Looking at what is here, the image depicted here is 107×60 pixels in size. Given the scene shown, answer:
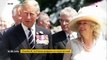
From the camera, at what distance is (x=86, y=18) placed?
11.6 feet

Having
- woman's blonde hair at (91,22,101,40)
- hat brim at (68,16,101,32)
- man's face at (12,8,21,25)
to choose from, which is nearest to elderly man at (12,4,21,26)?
man's face at (12,8,21,25)

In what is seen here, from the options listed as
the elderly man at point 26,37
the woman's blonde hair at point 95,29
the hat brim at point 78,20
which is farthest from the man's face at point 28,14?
the woman's blonde hair at point 95,29

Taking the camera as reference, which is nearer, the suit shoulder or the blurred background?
the blurred background

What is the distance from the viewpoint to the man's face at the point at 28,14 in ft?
11.5

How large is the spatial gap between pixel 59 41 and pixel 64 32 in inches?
4.5

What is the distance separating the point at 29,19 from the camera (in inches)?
138

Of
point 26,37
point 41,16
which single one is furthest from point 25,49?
point 41,16

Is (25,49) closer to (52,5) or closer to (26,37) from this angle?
(26,37)

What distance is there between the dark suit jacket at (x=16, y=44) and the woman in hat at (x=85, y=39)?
0.28m

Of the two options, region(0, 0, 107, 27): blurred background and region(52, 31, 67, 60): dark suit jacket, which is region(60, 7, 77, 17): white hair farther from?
region(52, 31, 67, 60): dark suit jacket

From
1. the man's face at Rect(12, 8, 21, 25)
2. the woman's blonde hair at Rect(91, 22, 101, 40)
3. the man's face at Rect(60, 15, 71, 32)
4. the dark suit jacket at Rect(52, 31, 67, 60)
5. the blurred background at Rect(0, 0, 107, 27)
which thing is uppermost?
the blurred background at Rect(0, 0, 107, 27)

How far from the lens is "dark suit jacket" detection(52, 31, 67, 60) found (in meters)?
3.56

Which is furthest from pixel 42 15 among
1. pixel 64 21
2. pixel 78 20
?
pixel 78 20

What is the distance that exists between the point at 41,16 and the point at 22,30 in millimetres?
258
